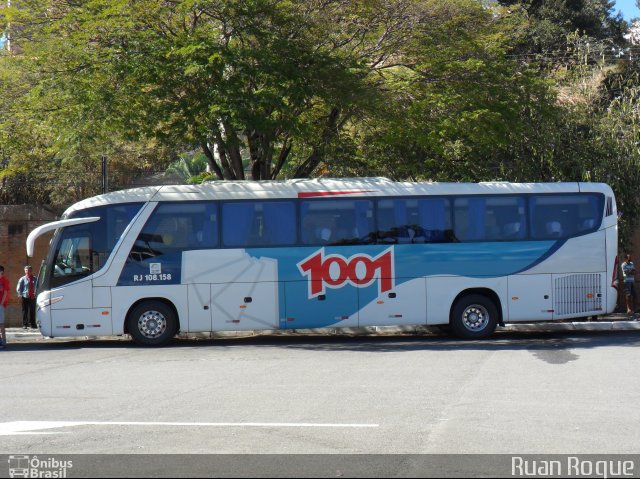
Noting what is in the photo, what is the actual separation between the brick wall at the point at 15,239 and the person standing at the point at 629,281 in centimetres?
1652

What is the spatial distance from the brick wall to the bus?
7.06 metres

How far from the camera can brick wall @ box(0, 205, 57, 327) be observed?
24.0m

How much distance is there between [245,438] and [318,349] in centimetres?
892

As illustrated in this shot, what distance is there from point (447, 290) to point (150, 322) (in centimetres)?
661

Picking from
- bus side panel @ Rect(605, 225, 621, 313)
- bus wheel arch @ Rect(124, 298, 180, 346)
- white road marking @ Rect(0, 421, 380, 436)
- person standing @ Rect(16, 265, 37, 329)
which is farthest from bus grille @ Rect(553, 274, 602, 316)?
person standing @ Rect(16, 265, 37, 329)

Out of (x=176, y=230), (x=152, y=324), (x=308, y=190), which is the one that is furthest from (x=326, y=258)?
(x=152, y=324)

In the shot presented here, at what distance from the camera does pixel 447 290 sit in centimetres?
1794

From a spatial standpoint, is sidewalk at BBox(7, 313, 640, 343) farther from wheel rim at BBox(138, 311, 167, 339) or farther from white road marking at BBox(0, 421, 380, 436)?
white road marking at BBox(0, 421, 380, 436)

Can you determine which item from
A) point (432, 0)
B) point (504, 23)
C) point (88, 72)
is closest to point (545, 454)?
point (88, 72)

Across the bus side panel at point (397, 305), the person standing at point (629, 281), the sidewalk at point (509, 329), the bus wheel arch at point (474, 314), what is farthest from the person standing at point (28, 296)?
the person standing at point (629, 281)

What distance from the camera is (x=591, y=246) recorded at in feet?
59.6

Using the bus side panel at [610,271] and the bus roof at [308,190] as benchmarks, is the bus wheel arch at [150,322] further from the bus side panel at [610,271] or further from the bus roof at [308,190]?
the bus side panel at [610,271]

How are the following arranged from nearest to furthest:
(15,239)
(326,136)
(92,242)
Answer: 1. (92,242)
2. (326,136)
3. (15,239)

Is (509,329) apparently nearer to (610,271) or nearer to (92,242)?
(610,271)
